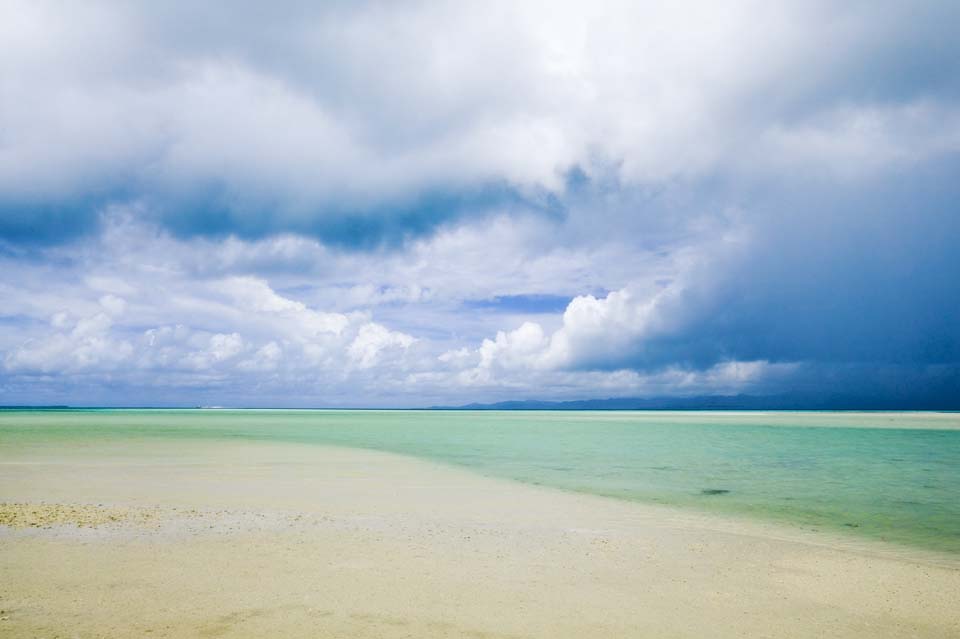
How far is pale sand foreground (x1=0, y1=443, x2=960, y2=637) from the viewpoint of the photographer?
8.01 meters

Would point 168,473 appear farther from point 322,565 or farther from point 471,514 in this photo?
point 322,565

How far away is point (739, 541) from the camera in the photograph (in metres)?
13.9

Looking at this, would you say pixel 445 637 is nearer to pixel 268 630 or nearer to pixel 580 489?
pixel 268 630

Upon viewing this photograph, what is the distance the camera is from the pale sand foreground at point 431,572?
8.01m

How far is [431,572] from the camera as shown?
10.4 m

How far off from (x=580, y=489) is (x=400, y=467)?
433 inches

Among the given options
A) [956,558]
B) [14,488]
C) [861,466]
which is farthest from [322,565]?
[861,466]

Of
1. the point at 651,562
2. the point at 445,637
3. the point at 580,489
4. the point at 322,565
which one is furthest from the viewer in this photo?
the point at 580,489

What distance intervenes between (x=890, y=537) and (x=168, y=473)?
26.5m

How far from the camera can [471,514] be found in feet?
54.3

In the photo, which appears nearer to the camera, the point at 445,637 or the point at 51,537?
the point at 445,637

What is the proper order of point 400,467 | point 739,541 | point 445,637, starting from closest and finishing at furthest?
1. point 445,637
2. point 739,541
3. point 400,467

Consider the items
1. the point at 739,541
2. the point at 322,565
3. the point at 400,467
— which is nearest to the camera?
the point at 322,565

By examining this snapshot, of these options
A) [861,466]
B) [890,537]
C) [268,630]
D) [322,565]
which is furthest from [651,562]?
[861,466]
